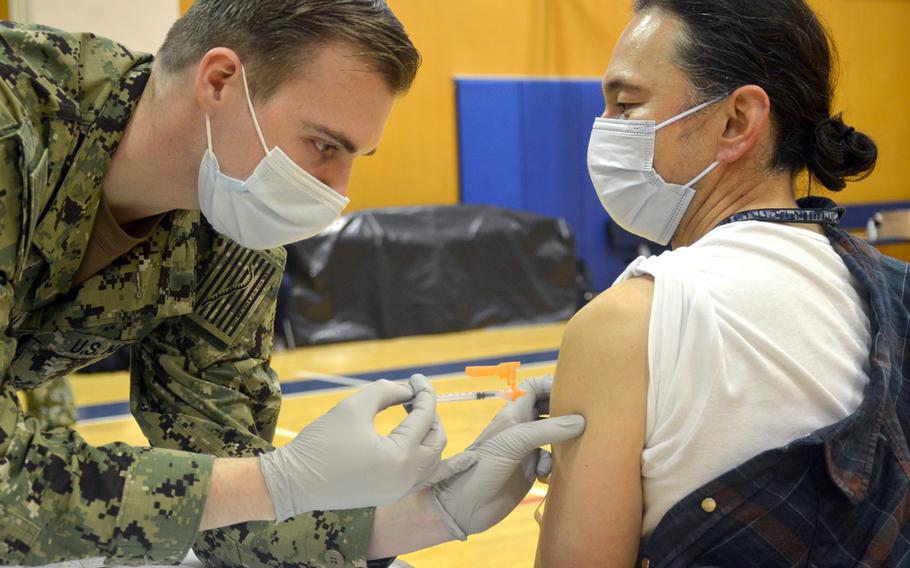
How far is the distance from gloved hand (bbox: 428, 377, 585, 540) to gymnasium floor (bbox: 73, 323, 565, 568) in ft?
2.90

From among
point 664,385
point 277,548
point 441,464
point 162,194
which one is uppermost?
point 162,194

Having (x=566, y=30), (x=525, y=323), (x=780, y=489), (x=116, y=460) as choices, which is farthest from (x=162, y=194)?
(x=566, y=30)

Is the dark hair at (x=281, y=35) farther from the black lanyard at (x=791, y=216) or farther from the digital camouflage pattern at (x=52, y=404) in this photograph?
the digital camouflage pattern at (x=52, y=404)

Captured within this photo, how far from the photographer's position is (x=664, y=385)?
1379 mm

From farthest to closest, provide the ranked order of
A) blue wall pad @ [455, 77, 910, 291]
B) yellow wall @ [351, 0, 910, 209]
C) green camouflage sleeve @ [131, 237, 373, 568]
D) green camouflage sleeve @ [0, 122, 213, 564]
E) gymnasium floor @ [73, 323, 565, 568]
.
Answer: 1. blue wall pad @ [455, 77, 910, 291]
2. yellow wall @ [351, 0, 910, 209]
3. gymnasium floor @ [73, 323, 565, 568]
4. green camouflage sleeve @ [131, 237, 373, 568]
5. green camouflage sleeve @ [0, 122, 213, 564]

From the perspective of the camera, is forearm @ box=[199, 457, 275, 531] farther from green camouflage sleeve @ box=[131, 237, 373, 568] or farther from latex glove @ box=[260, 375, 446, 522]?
green camouflage sleeve @ box=[131, 237, 373, 568]

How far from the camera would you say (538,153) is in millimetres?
8773

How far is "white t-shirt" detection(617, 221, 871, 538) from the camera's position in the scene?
1359mm

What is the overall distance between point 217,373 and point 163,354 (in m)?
0.12

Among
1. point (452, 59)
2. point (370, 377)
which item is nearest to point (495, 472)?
point (370, 377)

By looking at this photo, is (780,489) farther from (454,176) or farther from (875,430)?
(454,176)

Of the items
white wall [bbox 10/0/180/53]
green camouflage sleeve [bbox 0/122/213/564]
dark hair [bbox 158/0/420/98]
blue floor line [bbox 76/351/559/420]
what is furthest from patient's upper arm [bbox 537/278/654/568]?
white wall [bbox 10/0/180/53]

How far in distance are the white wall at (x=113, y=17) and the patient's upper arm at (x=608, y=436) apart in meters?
5.15

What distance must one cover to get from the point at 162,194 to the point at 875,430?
1298mm
